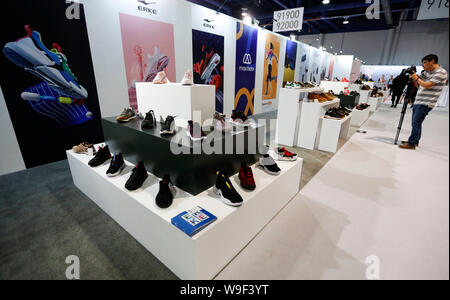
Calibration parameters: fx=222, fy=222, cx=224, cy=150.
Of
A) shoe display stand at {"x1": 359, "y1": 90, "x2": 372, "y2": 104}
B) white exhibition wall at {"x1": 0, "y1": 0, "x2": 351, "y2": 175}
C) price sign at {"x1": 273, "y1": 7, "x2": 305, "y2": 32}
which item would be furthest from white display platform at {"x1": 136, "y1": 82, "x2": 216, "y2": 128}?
shoe display stand at {"x1": 359, "y1": 90, "x2": 372, "y2": 104}

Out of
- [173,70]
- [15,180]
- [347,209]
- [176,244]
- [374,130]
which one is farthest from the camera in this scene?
[374,130]

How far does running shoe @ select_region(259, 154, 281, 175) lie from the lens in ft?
7.04

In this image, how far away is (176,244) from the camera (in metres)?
1.48

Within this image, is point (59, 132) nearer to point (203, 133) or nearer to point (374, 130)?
point (203, 133)

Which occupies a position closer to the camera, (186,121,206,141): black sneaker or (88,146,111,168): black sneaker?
(186,121,206,141): black sneaker

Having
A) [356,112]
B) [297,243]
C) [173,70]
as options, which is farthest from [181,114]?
[356,112]

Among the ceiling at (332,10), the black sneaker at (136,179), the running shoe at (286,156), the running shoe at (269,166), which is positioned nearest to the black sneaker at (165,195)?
the black sneaker at (136,179)

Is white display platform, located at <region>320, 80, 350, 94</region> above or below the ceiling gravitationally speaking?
below

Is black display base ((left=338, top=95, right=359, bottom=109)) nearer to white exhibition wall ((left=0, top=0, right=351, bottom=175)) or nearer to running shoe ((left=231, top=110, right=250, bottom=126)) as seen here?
white exhibition wall ((left=0, top=0, right=351, bottom=175))

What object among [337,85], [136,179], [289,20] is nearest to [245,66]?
[289,20]

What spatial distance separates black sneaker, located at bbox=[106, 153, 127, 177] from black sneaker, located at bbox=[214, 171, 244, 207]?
38.3 inches

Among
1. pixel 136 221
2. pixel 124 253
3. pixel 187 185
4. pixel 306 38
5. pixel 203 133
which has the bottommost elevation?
pixel 124 253

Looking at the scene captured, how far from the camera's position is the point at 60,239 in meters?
1.88

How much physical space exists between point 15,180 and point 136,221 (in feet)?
7.48
